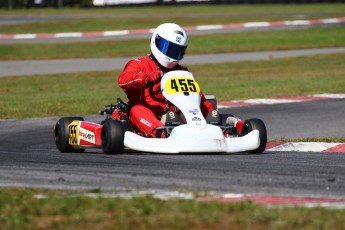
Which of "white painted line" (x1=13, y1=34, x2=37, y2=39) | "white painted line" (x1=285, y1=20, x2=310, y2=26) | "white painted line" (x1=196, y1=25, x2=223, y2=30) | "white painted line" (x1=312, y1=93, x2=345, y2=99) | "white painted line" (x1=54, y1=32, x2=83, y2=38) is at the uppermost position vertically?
"white painted line" (x1=312, y1=93, x2=345, y2=99)

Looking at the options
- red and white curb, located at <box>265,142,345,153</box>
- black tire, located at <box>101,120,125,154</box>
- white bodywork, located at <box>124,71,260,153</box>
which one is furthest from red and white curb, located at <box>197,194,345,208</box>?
red and white curb, located at <box>265,142,345,153</box>

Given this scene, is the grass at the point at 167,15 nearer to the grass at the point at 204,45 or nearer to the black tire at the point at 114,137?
the grass at the point at 204,45

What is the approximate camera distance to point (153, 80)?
9461 millimetres

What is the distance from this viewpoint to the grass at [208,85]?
15359 millimetres

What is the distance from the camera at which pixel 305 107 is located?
14461 millimetres

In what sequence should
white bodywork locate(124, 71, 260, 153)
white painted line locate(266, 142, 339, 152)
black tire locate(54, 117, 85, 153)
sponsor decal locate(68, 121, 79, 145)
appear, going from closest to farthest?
1. white bodywork locate(124, 71, 260, 153)
2. sponsor decal locate(68, 121, 79, 145)
3. black tire locate(54, 117, 85, 153)
4. white painted line locate(266, 142, 339, 152)

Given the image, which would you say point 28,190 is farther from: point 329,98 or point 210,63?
point 210,63

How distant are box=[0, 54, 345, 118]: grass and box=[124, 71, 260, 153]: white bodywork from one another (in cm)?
515

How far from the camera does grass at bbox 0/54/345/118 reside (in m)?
15.4

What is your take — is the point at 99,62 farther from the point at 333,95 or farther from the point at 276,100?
the point at 276,100

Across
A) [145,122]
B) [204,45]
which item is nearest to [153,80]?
[145,122]

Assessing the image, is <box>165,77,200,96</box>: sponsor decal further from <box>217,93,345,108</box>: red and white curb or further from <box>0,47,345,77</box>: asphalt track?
<box>0,47,345,77</box>: asphalt track

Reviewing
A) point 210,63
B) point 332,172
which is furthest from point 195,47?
point 332,172

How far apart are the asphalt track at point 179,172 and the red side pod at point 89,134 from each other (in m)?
0.29
